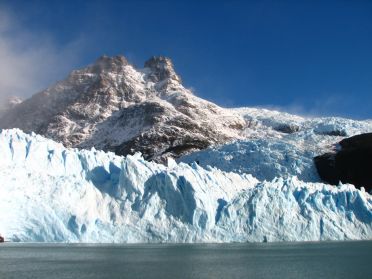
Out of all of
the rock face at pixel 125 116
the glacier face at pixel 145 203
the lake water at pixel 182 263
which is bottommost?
the lake water at pixel 182 263

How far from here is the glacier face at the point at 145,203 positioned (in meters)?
38.3

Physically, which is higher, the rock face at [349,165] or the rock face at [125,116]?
the rock face at [125,116]

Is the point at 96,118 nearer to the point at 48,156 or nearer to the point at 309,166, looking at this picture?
the point at 309,166

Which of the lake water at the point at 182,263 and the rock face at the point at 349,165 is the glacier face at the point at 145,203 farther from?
the rock face at the point at 349,165

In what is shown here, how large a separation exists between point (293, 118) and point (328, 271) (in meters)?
137

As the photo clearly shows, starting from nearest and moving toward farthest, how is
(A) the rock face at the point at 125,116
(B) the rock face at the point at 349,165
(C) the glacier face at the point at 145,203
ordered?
1. (C) the glacier face at the point at 145,203
2. (B) the rock face at the point at 349,165
3. (A) the rock face at the point at 125,116

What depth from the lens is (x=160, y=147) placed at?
4975 inches

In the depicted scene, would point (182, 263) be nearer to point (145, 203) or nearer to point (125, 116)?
point (145, 203)

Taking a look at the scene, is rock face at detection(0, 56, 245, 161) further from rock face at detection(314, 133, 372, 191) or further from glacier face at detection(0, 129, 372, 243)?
glacier face at detection(0, 129, 372, 243)

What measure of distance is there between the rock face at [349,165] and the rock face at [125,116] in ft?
127

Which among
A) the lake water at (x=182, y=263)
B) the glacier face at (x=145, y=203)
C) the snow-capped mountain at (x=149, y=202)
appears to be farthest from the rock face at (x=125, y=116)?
the lake water at (x=182, y=263)

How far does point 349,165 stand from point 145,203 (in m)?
47.9

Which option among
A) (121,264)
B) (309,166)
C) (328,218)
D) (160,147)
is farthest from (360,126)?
(121,264)

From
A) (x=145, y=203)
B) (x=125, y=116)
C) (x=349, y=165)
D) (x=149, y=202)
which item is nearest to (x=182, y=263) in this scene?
(x=149, y=202)
